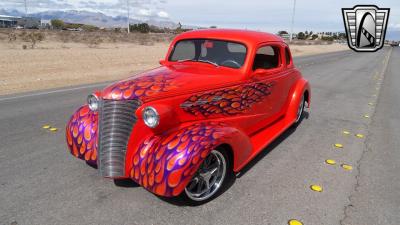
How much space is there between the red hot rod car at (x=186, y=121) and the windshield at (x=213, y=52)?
0.01 metres

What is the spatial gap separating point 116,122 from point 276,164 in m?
2.30

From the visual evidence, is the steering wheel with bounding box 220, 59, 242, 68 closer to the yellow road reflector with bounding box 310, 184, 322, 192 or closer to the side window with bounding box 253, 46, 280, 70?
the side window with bounding box 253, 46, 280, 70

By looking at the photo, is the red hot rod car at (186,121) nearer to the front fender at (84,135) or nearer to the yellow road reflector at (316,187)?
the front fender at (84,135)

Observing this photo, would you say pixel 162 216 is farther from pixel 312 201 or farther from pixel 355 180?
pixel 355 180

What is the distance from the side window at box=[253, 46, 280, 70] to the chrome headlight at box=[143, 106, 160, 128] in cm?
185

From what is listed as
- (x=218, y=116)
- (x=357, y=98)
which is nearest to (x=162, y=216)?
(x=218, y=116)

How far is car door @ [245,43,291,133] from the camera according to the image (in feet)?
15.1

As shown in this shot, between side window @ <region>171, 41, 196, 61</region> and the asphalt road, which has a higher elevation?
side window @ <region>171, 41, 196, 61</region>

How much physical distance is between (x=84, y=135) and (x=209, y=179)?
157 centimetres

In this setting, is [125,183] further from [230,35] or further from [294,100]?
[294,100]

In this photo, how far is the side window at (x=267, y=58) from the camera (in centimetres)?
471

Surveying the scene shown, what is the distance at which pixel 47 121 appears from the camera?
6234 mm

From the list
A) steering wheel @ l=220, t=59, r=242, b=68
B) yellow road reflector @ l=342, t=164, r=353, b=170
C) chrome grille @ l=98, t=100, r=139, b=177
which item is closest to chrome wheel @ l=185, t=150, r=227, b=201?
chrome grille @ l=98, t=100, r=139, b=177

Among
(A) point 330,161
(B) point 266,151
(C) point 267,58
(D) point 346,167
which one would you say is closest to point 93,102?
(B) point 266,151
